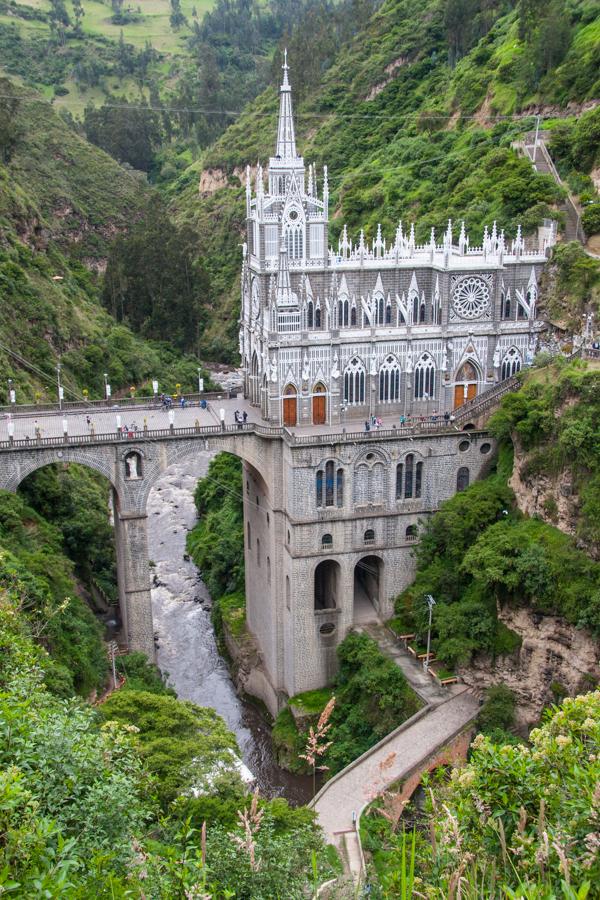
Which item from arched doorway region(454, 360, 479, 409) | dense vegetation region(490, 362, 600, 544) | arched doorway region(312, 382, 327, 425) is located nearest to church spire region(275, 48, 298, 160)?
arched doorway region(312, 382, 327, 425)

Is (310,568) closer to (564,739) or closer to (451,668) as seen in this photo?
(451,668)

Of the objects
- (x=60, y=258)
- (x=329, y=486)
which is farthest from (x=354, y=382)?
(x=60, y=258)

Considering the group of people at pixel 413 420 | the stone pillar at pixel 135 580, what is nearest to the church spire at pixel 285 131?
the group of people at pixel 413 420

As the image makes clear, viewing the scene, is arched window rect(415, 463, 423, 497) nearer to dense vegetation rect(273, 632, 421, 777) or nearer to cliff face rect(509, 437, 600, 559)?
cliff face rect(509, 437, 600, 559)

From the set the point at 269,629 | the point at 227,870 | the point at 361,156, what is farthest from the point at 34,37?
the point at 227,870

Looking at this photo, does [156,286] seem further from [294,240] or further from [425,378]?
[425,378]

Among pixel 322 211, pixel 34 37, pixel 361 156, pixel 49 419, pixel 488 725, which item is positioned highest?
pixel 34 37
